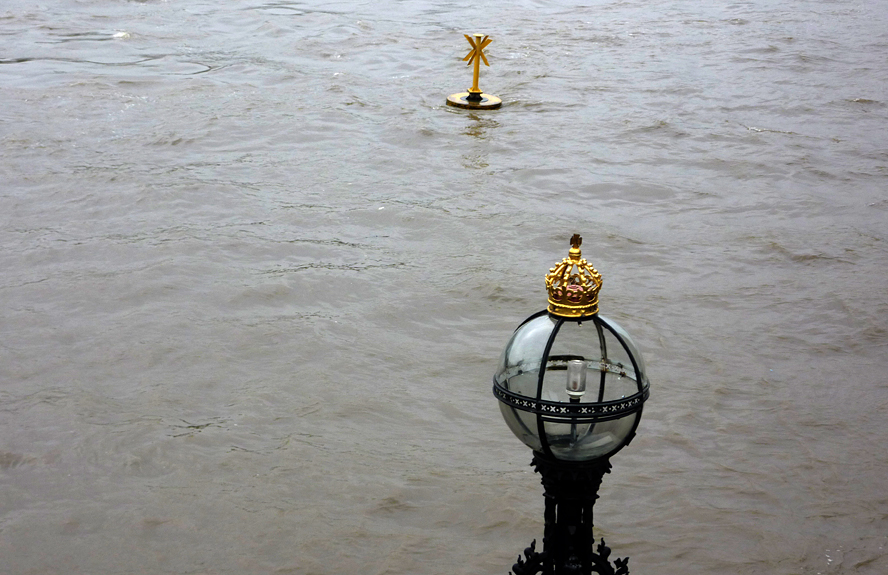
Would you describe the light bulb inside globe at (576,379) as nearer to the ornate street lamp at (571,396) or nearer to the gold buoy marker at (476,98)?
the ornate street lamp at (571,396)

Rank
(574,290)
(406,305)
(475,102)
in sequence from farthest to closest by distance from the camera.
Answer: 1. (475,102)
2. (406,305)
3. (574,290)

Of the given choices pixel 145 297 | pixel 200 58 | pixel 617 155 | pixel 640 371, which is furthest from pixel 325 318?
pixel 200 58

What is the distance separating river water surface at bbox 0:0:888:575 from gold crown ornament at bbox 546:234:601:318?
2.19m

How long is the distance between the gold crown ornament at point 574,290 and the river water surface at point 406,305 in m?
2.19

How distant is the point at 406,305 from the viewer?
276 inches

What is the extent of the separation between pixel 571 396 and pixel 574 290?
0.88 feet

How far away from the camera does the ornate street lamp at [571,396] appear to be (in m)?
2.34

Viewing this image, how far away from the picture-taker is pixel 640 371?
2402 mm

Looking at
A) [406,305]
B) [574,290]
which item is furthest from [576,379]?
[406,305]

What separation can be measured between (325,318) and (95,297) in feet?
5.77

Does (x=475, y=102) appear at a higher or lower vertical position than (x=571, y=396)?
lower

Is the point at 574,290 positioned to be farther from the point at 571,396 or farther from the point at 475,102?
the point at 475,102

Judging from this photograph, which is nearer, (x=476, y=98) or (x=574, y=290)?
(x=574, y=290)

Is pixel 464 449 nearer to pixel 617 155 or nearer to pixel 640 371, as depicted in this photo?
pixel 640 371
